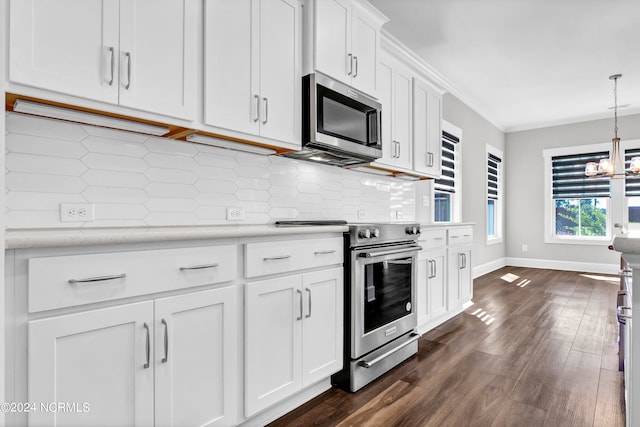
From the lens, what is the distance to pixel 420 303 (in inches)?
116

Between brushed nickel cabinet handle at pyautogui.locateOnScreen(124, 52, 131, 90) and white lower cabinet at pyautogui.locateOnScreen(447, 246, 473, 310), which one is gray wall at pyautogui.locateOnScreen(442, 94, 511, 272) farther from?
brushed nickel cabinet handle at pyautogui.locateOnScreen(124, 52, 131, 90)

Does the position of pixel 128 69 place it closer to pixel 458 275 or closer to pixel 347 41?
pixel 347 41

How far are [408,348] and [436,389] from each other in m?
0.48

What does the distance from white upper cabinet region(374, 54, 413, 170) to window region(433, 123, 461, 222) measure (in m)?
1.44

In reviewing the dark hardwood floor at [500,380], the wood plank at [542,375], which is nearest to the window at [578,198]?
the dark hardwood floor at [500,380]

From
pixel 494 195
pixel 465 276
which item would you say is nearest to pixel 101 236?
pixel 465 276

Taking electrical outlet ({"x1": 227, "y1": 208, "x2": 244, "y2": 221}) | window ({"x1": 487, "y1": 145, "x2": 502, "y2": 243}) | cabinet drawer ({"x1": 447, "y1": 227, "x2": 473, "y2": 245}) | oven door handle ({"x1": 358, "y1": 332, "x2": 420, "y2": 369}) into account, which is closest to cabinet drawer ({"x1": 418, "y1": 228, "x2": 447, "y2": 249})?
cabinet drawer ({"x1": 447, "y1": 227, "x2": 473, "y2": 245})

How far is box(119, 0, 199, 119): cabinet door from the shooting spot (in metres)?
1.47

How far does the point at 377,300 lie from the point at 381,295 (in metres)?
0.05

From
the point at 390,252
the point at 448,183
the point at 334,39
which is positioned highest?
the point at 334,39

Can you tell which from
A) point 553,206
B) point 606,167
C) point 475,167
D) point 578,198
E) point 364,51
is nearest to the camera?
point 364,51

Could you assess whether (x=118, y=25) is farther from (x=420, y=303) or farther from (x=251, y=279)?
(x=420, y=303)

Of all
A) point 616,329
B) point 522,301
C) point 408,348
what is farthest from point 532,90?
point 408,348

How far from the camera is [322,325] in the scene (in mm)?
1967
